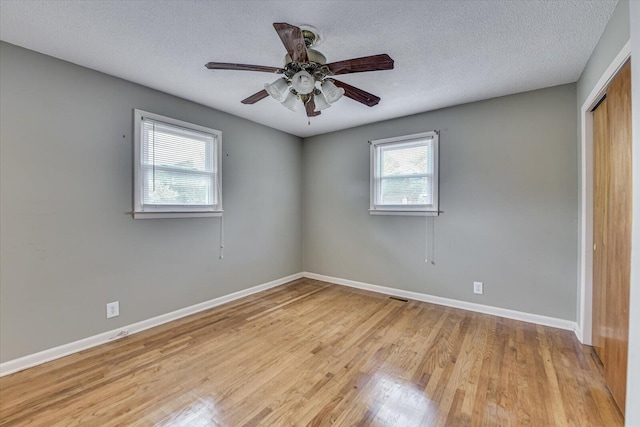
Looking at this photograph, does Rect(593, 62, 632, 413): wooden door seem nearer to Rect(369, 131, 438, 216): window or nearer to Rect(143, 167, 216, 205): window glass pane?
Rect(369, 131, 438, 216): window

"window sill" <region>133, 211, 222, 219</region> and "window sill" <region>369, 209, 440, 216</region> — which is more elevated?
"window sill" <region>369, 209, 440, 216</region>

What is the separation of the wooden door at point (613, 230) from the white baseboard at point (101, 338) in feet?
11.9

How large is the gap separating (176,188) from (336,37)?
227cm

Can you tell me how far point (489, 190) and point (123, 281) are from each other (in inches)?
158

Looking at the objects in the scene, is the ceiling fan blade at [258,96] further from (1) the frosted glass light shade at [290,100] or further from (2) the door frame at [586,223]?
(2) the door frame at [586,223]

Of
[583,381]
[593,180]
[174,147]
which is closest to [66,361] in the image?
[174,147]

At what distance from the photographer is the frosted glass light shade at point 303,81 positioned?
71.9 inches

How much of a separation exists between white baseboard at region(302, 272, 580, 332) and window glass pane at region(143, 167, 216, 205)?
7.81 ft

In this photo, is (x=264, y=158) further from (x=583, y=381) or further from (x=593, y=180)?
(x=583, y=381)

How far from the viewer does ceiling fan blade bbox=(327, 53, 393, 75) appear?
1.69 meters

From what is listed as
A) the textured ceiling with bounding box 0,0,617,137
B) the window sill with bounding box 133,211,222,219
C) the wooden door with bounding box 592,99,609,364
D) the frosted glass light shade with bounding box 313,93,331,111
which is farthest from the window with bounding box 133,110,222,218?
the wooden door with bounding box 592,99,609,364

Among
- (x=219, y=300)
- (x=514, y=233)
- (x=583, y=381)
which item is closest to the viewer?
(x=583, y=381)

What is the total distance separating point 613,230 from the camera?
1.86 m

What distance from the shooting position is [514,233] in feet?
9.80
